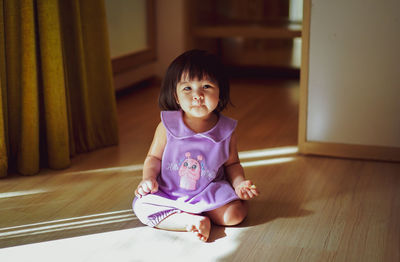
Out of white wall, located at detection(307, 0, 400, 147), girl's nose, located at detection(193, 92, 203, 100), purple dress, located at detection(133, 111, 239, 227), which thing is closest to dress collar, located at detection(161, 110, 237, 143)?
purple dress, located at detection(133, 111, 239, 227)

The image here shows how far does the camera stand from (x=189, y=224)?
1313 mm

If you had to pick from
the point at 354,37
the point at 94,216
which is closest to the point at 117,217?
the point at 94,216

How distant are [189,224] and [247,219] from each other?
192 millimetres

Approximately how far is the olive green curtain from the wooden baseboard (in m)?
0.86

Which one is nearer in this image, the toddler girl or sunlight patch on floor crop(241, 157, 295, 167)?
the toddler girl

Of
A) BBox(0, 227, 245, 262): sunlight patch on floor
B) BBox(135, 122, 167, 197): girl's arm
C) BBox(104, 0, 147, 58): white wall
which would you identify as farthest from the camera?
BBox(104, 0, 147, 58): white wall

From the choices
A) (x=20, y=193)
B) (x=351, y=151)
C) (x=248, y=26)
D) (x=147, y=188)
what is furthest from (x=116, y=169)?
(x=248, y=26)

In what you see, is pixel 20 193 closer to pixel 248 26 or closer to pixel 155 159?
pixel 155 159

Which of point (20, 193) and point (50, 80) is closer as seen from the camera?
point (20, 193)

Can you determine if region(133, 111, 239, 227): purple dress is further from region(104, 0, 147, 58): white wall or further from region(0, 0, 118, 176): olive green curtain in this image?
region(104, 0, 147, 58): white wall

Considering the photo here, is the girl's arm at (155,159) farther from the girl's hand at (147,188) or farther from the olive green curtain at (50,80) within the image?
the olive green curtain at (50,80)

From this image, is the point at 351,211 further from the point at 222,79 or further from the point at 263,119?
the point at 263,119

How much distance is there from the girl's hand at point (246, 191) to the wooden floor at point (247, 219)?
10 cm

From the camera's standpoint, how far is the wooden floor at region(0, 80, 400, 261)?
1229mm
